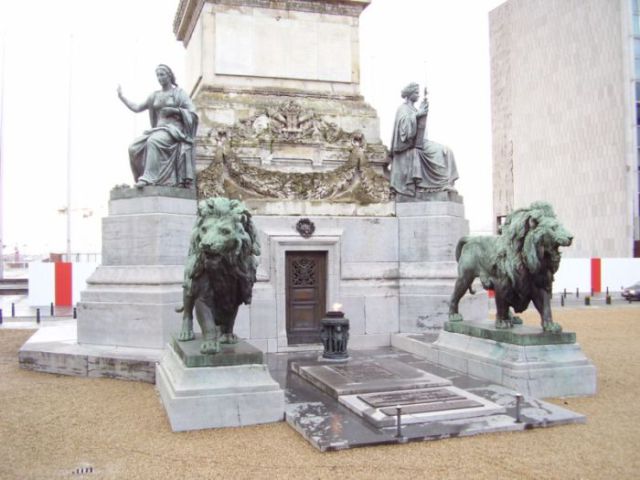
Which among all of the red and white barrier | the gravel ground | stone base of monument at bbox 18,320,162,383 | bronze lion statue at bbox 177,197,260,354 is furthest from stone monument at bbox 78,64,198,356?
the red and white barrier

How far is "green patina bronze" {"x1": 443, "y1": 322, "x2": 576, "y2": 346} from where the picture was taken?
898 centimetres

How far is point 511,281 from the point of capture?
933 centimetres

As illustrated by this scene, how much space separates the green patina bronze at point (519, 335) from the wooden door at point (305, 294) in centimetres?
358

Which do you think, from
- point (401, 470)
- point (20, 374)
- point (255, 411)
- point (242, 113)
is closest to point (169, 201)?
point (242, 113)

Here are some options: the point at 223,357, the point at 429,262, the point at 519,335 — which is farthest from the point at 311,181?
the point at 223,357

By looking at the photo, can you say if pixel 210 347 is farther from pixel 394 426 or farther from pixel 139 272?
pixel 139 272

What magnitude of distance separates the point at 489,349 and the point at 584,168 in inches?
1432

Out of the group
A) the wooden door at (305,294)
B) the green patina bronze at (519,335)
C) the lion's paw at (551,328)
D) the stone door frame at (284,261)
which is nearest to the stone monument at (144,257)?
the stone door frame at (284,261)

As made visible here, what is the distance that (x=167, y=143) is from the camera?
1192cm

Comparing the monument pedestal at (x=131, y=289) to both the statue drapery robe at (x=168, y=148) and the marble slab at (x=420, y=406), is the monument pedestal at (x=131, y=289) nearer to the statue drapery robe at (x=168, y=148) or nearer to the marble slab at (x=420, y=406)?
the statue drapery robe at (x=168, y=148)

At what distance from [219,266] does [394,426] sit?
2.74 metres

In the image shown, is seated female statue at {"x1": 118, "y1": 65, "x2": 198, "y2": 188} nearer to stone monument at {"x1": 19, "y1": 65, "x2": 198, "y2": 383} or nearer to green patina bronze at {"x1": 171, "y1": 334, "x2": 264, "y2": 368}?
stone monument at {"x1": 19, "y1": 65, "x2": 198, "y2": 383}

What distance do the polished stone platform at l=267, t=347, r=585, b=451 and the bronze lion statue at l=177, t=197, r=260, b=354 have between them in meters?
1.29

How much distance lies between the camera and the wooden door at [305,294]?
42.0 feet
